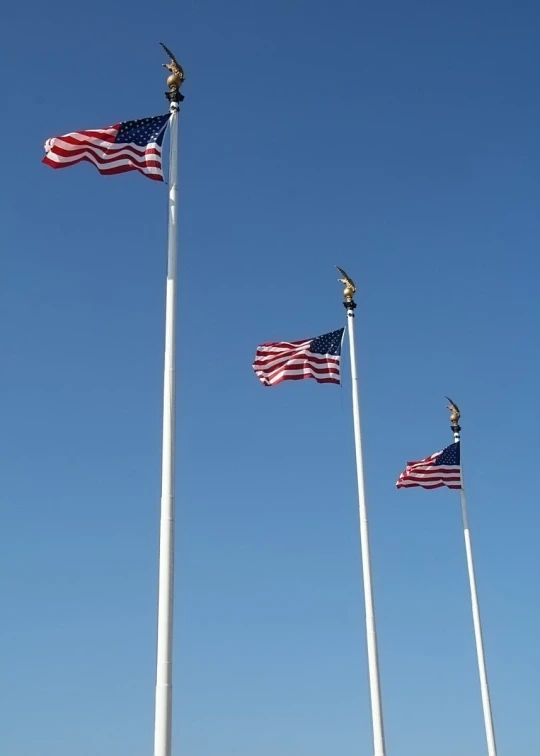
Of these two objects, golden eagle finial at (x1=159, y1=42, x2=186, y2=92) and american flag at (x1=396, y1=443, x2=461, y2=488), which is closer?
golden eagle finial at (x1=159, y1=42, x2=186, y2=92)

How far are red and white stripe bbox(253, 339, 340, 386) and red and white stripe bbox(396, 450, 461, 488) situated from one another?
7.27m

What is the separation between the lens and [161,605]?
65.9 ft

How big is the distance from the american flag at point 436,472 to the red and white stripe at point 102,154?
18419 millimetres

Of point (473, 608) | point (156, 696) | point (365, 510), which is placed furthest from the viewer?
point (473, 608)

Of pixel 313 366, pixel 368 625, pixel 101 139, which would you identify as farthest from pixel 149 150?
pixel 368 625

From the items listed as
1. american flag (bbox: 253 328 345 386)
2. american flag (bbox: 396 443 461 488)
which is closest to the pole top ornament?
american flag (bbox: 253 328 345 386)

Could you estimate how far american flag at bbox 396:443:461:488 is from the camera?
→ 38156mm

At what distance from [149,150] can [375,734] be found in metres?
18.2

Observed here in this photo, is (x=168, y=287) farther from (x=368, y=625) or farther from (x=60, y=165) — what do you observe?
(x=368, y=625)

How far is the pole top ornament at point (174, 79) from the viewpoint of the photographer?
84.7ft

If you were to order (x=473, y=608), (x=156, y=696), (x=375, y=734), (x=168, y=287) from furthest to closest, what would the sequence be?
1. (x=473, y=608)
2. (x=375, y=734)
3. (x=168, y=287)
4. (x=156, y=696)

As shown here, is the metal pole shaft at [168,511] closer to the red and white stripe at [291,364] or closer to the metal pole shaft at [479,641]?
the red and white stripe at [291,364]

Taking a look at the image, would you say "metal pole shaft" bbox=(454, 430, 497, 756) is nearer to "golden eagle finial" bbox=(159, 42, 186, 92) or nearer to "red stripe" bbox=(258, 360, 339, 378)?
"red stripe" bbox=(258, 360, 339, 378)

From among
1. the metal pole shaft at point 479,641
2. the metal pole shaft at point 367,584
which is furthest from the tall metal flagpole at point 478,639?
the metal pole shaft at point 367,584
